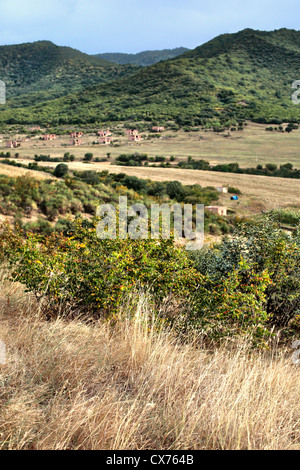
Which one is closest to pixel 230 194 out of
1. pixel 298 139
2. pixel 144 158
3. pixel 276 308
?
pixel 144 158

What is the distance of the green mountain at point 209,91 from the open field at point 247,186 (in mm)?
40760

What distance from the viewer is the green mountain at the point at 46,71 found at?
138875 mm

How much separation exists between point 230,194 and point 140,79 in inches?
4045

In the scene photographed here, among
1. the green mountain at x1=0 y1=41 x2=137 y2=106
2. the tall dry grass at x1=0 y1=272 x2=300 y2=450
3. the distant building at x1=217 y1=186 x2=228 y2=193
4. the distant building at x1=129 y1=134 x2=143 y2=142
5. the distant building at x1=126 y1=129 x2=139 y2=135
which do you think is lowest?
the distant building at x1=217 y1=186 x2=228 y2=193

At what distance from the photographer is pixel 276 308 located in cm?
555

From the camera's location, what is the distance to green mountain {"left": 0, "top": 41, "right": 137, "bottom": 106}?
5468 inches

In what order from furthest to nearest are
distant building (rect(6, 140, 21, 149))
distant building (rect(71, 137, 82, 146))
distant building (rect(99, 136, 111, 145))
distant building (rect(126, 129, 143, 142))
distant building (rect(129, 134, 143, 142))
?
distant building (rect(126, 129, 143, 142)) → distant building (rect(129, 134, 143, 142)) → distant building (rect(71, 137, 82, 146)) → distant building (rect(99, 136, 111, 145)) → distant building (rect(6, 140, 21, 149))

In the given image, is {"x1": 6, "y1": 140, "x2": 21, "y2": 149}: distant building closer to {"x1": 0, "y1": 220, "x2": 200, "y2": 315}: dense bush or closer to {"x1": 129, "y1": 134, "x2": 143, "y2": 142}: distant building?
{"x1": 129, "y1": 134, "x2": 143, "y2": 142}: distant building

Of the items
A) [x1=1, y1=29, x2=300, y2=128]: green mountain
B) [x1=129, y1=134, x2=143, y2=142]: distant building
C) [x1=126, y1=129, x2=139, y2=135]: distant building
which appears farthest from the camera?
[x1=1, y1=29, x2=300, y2=128]: green mountain

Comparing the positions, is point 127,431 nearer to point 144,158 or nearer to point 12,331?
point 12,331

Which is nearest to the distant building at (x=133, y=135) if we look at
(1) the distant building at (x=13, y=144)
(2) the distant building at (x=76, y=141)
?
(2) the distant building at (x=76, y=141)

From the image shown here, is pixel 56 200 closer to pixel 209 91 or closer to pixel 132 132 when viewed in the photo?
pixel 132 132

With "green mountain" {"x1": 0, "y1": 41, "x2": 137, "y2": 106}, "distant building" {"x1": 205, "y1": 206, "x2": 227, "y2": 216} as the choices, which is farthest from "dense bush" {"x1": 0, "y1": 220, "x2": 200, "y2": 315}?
"green mountain" {"x1": 0, "y1": 41, "x2": 137, "y2": 106}

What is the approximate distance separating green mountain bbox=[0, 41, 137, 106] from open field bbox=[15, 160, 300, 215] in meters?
102
